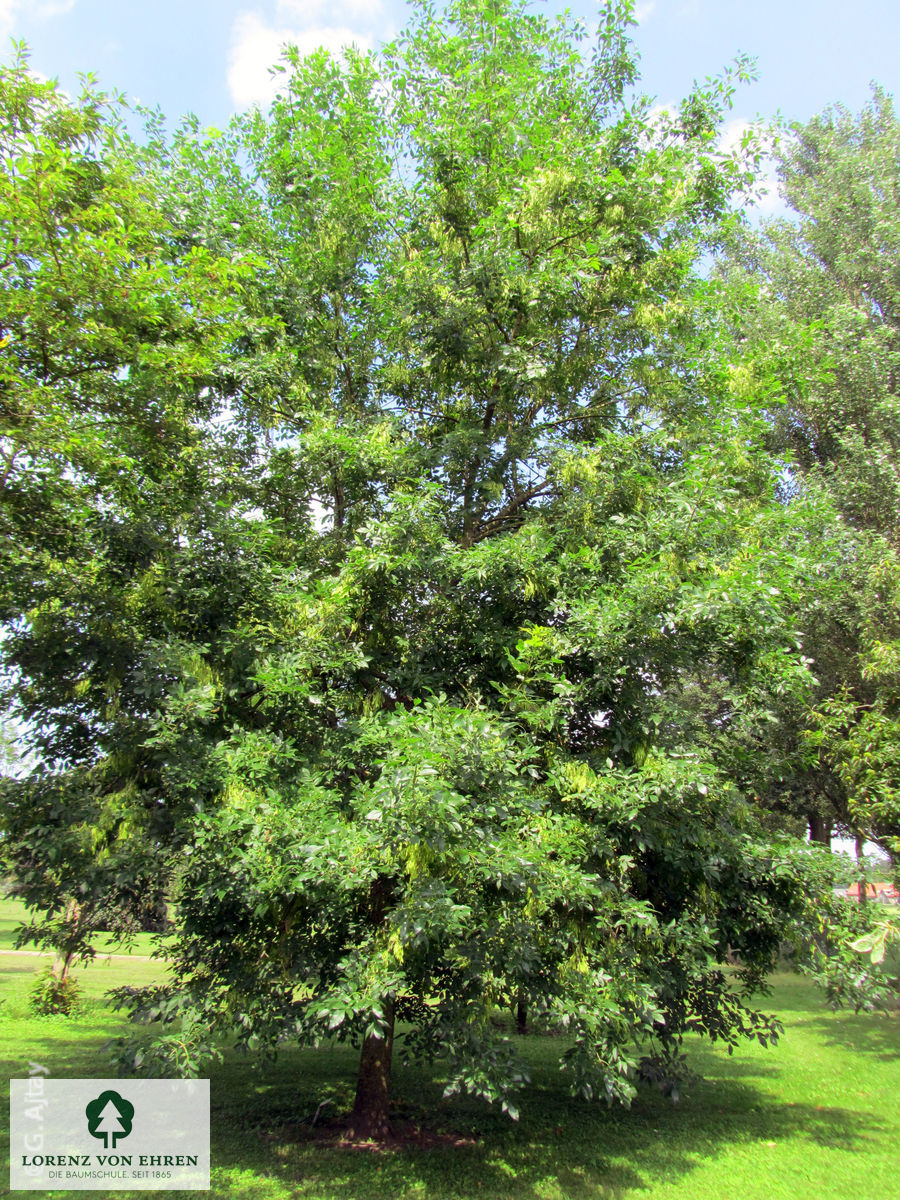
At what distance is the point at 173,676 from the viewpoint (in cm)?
512

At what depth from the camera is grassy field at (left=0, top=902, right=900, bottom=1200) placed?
5957mm

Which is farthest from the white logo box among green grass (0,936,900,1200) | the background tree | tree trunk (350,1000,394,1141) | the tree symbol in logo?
the background tree

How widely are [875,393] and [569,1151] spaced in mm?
11076

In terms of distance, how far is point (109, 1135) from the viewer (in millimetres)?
5984

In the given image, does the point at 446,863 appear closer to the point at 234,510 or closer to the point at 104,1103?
the point at 234,510

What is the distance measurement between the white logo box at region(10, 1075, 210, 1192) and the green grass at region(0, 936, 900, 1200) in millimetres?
269

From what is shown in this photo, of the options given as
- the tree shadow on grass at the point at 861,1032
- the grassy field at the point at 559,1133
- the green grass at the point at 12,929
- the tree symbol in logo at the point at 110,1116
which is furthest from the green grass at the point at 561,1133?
the green grass at the point at 12,929

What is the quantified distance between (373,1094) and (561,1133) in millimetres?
2127

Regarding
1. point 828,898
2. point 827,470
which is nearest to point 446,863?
point 828,898

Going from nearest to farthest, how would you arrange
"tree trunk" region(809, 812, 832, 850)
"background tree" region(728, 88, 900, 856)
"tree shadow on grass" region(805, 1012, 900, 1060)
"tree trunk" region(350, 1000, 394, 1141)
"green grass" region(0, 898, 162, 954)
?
"tree trunk" region(350, 1000, 394, 1141) → "background tree" region(728, 88, 900, 856) → "tree shadow on grass" region(805, 1012, 900, 1060) → "green grass" region(0, 898, 162, 954) → "tree trunk" region(809, 812, 832, 850)

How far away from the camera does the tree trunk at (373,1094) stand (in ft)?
22.5

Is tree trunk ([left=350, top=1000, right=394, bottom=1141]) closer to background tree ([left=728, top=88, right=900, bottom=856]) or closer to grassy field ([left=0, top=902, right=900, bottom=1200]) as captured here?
grassy field ([left=0, top=902, right=900, bottom=1200])

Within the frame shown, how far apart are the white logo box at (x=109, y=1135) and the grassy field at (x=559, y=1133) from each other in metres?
0.34

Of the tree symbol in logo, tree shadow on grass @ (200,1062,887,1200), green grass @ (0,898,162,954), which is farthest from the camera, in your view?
green grass @ (0,898,162,954)
